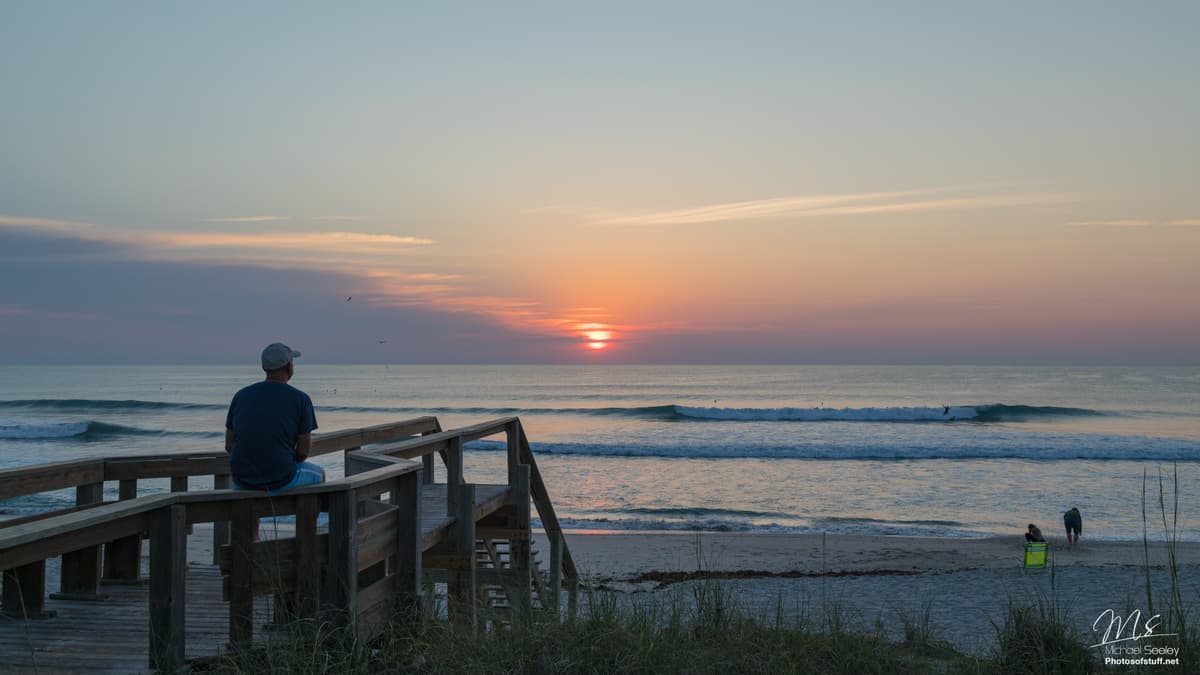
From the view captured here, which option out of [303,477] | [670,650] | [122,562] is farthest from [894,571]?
[303,477]

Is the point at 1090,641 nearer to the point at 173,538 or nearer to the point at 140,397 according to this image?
the point at 173,538

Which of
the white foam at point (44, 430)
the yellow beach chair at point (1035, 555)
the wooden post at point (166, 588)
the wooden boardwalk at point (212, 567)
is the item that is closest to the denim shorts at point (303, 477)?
the wooden boardwalk at point (212, 567)

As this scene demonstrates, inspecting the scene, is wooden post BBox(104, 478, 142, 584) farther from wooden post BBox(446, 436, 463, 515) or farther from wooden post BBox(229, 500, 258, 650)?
wooden post BBox(229, 500, 258, 650)

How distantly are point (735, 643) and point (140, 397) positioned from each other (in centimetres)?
8055

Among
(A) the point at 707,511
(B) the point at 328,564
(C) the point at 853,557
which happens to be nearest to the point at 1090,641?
(B) the point at 328,564

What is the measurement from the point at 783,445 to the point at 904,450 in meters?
5.22

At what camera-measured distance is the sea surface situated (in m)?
23.8

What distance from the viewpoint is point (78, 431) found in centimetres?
4950

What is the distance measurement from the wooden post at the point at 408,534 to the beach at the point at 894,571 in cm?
649

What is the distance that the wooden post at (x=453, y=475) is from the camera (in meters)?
7.30

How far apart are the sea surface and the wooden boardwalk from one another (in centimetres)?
441

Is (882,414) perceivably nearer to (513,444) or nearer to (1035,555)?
(1035,555)

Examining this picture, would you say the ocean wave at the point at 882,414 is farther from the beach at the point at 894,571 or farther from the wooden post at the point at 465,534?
the wooden post at the point at 465,534

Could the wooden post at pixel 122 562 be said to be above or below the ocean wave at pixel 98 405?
above
